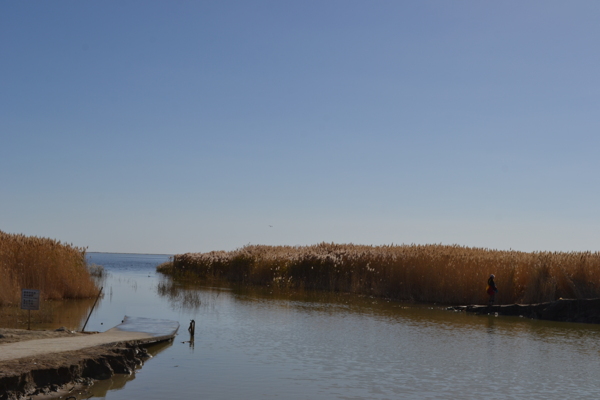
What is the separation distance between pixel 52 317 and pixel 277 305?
338 inches

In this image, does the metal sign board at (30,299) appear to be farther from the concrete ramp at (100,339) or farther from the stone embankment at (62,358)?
the concrete ramp at (100,339)

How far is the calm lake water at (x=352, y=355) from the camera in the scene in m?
10.2

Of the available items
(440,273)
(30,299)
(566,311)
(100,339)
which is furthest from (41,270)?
(566,311)

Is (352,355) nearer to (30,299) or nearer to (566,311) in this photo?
(30,299)

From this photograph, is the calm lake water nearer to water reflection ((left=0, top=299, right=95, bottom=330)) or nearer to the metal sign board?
water reflection ((left=0, top=299, right=95, bottom=330))

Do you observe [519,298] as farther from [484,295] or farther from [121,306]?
[121,306]

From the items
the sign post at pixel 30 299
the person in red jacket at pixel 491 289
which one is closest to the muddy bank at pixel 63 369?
the sign post at pixel 30 299

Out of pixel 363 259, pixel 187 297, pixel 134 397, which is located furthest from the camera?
pixel 363 259

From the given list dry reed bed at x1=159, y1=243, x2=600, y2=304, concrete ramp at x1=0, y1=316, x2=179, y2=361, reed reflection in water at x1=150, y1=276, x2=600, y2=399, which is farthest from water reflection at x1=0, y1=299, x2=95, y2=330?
dry reed bed at x1=159, y1=243, x2=600, y2=304

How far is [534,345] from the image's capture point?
15914 millimetres

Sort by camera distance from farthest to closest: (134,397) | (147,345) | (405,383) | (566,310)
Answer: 1. (566,310)
2. (147,345)
3. (405,383)
4. (134,397)

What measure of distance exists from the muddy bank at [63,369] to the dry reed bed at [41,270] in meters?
8.54

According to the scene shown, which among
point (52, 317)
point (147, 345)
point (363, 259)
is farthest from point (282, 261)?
point (147, 345)

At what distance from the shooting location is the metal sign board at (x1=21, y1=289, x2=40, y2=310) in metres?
12.8
